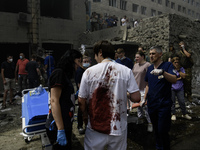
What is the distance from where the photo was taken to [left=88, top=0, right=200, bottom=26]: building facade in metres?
22.0

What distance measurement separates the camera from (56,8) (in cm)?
1489

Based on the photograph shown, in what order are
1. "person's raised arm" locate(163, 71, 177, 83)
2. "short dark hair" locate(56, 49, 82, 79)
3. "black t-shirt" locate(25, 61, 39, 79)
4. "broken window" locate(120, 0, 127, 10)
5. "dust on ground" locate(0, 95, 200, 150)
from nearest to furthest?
"short dark hair" locate(56, 49, 82, 79)
"person's raised arm" locate(163, 71, 177, 83)
"dust on ground" locate(0, 95, 200, 150)
"black t-shirt" locate(25, 61, 39, 79)
"broken window" locate(120, 0, 127, 10)

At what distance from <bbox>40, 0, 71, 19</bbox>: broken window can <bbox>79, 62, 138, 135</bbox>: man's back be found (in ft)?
44.5

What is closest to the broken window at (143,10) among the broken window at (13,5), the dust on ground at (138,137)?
the broken window at (13,5)

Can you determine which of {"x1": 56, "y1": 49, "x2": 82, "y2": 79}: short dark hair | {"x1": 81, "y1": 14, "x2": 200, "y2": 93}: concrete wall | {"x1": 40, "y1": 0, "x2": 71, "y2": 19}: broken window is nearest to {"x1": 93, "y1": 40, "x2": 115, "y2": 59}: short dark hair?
{"x1": 56, "y1": 49, "x2": 82, "y2": 79}: short dark hair

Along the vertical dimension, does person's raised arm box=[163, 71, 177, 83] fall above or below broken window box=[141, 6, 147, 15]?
Answer: below

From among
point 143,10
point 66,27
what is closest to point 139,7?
point 143,10

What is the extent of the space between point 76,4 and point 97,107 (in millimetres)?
13817

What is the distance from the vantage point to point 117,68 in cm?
196

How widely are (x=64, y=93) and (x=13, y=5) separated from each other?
13.4 meters

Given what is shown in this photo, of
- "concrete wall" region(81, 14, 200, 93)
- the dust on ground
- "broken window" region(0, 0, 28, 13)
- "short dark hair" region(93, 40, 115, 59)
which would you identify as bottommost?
the dust on ground

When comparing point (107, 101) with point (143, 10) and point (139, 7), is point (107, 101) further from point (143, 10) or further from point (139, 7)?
point (143, 10)

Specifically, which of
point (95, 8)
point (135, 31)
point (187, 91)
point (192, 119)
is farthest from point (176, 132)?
point (95, 8)

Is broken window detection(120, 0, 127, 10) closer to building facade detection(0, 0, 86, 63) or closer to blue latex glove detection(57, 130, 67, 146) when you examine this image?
building facade detection(0, 0, 86, 63)
